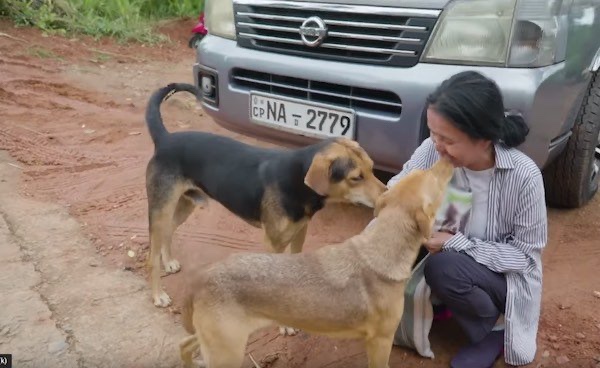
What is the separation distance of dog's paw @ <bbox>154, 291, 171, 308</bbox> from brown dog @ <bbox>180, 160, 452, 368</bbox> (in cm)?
86

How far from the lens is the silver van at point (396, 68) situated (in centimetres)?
342

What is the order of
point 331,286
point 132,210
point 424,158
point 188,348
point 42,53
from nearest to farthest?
point 331,286, point 188,348, point 424,158, point 132,210, point 42,53

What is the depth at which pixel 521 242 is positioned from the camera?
9.50ft

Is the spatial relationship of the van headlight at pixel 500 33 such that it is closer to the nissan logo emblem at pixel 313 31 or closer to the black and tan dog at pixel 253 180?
the nissan logo emblem at pixel 313 31

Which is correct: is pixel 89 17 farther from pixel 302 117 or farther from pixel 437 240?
pixel 437 240

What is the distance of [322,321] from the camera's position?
2695mm

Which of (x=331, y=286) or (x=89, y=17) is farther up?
(x=331, y=286)

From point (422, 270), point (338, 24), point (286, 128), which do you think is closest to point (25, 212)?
point (286, 128)

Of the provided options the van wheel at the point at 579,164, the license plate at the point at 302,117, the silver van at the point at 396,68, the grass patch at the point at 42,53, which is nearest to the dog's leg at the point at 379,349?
the silver van at the point at 396,68

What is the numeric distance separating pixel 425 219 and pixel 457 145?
43 centimetres

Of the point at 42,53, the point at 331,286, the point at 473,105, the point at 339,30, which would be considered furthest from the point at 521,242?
the point at 42,53

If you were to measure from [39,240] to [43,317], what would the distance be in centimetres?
102

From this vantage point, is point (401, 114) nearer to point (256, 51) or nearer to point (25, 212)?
point (256, 51)

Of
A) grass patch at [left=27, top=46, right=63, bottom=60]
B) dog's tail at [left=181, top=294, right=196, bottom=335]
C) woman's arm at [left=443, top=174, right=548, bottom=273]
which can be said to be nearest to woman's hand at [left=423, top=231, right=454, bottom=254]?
woman's arm at [left=443, top=174, right=548, bottom=273]
